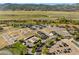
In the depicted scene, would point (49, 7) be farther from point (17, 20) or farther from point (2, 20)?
point (2, 20)

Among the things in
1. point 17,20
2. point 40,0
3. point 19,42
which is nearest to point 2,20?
point 17,20

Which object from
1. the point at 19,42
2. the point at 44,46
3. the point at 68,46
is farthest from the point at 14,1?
the point at 68,46

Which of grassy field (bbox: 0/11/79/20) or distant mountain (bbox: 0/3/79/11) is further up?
distant mountain (bbox: 0/3/79/11)

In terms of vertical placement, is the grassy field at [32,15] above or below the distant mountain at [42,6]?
below

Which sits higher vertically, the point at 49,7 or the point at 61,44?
the point at 49,7

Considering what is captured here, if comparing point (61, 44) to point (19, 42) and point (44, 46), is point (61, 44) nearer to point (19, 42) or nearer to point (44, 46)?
point (44, 46)

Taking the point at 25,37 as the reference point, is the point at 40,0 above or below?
above
